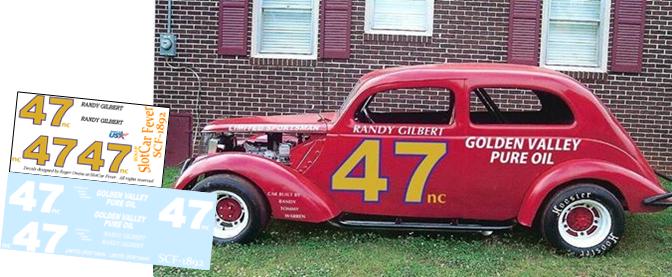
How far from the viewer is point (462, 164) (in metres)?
5.03

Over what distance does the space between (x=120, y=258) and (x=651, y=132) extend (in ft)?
24.4

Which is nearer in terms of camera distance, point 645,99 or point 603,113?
point 603,113

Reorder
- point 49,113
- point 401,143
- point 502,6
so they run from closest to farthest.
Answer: point 49,113 < point 401,143 < point 502,6

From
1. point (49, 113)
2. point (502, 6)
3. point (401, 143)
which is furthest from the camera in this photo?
point (502, 6)

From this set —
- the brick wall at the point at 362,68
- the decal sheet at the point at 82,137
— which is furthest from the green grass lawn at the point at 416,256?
the brick wall at the point at 362,68

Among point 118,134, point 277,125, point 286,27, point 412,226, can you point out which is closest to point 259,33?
point 286,27

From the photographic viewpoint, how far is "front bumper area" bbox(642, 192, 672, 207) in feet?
16.3

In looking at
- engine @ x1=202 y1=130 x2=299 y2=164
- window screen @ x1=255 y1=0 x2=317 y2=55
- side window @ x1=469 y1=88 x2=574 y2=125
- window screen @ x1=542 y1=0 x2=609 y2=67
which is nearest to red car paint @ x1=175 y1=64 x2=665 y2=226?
side window @ x1=469 y1=88 x2=574 y2=125

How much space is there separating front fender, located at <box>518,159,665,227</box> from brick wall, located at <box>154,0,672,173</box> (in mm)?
3440

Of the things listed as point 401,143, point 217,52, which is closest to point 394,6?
point 217,52

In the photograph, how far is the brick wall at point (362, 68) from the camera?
8.20 meters

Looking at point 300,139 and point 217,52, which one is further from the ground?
point 217,52

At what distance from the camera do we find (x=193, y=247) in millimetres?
2748

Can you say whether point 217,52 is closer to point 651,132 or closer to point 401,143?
point 401,143
